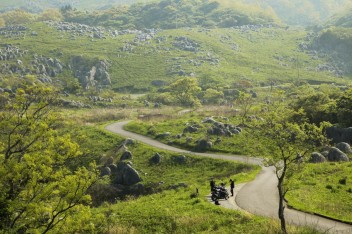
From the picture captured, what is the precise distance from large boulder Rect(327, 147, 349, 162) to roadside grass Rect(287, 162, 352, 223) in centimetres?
319

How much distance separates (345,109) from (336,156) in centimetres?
1484

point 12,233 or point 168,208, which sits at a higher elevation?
point 12,233

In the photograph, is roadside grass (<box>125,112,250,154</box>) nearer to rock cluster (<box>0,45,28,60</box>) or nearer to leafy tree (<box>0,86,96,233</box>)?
leafy tree (<box>0,86,96,233</box>)

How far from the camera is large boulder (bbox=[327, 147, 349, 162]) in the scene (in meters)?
48.0

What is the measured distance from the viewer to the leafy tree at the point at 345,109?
59.4 meters

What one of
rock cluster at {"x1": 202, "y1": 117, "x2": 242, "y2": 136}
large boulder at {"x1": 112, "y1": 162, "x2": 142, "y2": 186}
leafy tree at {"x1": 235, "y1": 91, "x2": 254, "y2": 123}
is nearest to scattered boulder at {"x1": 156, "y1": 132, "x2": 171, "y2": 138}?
rock cluster at {"x1": 202, "y1": 117, "x2": 242, "y2": 136}

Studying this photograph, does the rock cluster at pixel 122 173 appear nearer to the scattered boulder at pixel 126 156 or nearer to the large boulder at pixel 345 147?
the scattered boulder at pixel 126 156

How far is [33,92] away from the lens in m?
34.1

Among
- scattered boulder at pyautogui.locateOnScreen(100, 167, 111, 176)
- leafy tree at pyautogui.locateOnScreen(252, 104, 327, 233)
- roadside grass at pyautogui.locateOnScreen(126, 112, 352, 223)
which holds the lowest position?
scattered boulder at pyautogui.locateOnScreen(100, 167, 111, 176)

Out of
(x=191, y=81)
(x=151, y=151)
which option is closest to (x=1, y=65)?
(x=191, y=81)

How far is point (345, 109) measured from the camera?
197ft

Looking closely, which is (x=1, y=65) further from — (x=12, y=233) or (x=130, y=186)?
(x=12, y=233)

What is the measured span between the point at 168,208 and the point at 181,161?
858 inches

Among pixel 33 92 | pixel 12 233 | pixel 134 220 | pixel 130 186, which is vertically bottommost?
pixel 130 186
